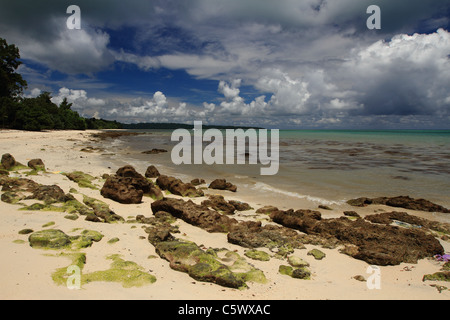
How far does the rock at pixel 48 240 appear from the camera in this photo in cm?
463

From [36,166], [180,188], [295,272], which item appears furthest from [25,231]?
[36,166]

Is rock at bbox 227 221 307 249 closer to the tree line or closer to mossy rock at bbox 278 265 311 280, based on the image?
mossy rock at bbox 278 265 311 280

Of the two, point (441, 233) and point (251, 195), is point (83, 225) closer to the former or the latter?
point (251, 195)

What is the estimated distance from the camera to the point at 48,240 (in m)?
4.73

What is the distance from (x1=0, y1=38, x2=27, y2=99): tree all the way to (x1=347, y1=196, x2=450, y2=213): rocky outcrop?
202ft

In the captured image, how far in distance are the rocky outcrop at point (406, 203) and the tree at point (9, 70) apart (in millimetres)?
61685

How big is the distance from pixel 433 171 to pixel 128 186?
20925 millimetres

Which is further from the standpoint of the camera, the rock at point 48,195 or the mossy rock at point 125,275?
the rock at point 48,195

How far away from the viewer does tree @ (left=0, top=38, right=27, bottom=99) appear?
159 ft

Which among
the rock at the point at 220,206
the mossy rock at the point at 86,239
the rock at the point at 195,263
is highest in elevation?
the mossy rock at the point at 86,239

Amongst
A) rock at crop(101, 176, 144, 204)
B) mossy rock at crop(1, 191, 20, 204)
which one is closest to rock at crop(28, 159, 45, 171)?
rock at crop(101, 176, 144, 204)

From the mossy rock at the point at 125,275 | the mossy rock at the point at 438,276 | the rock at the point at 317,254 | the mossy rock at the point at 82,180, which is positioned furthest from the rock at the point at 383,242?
the mossy rock at the point at 82,180

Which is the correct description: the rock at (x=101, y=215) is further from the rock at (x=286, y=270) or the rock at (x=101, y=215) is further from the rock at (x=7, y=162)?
the rock at (x=7, y=162)
